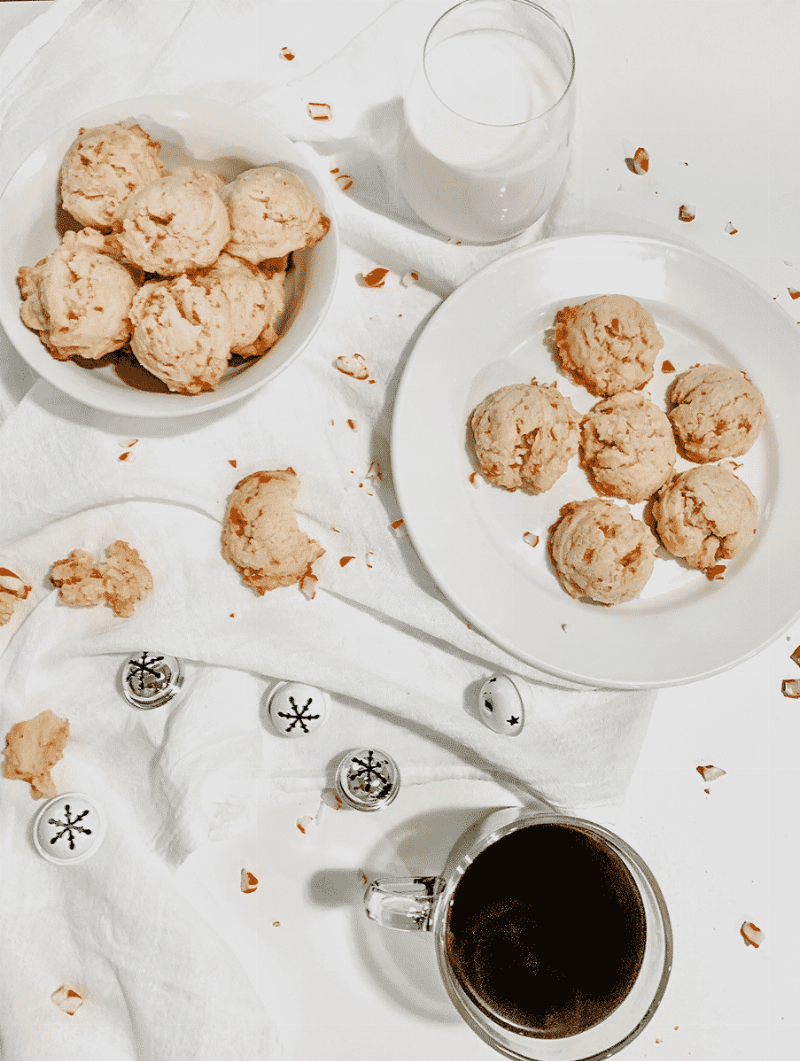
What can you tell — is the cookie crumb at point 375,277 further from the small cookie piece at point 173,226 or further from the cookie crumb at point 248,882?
the cookie crumb at point 248,882

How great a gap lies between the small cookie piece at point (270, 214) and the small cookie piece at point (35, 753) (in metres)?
0.58

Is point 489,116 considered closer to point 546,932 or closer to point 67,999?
point 546,932

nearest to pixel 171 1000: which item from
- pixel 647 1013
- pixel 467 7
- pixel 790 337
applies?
pixel 647 1013

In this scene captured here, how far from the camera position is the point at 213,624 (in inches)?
40.3

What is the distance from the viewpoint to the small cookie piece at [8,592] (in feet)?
3.41

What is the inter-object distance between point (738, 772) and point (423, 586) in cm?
43

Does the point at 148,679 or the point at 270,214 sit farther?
the point at 148,679

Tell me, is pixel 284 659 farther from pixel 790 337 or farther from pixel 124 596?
pixel 790 337

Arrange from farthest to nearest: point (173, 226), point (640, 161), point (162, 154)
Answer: point (640, 161) < point (162, 154) < point (173, 226)

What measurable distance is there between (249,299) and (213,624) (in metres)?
0.37

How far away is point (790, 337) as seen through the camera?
1.01 metres

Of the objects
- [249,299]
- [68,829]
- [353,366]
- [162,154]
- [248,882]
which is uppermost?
[162,154]

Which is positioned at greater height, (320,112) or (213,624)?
(320,112)

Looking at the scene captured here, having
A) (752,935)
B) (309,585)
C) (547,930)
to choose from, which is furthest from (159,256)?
(752,935)
